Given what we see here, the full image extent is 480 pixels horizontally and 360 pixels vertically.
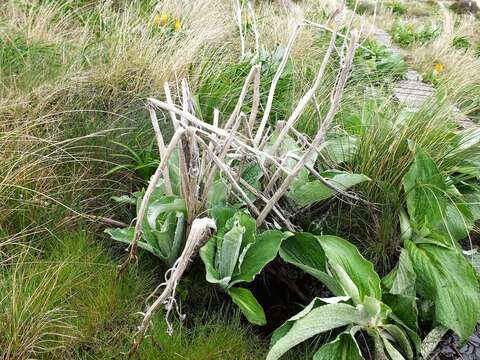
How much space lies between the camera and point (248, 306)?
1.55 meters

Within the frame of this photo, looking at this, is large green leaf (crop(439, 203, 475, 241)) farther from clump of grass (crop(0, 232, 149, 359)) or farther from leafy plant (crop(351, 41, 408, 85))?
leafy plant (crop(351, 41, 408, 85))

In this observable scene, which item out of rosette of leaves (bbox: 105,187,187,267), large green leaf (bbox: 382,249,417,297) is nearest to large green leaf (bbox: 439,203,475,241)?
large green leaf (bbox: 382,249,417,297)

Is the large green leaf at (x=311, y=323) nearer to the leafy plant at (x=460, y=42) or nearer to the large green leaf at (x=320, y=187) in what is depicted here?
the large green leaf at (x=320, y=187)

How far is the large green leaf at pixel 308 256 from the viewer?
65.2 inches

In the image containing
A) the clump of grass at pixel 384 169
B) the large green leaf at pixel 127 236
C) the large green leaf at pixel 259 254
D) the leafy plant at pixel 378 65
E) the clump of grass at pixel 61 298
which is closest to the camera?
the clump of grass at pixel 61 298

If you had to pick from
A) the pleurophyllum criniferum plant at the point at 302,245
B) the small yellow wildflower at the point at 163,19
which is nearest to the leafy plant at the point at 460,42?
the small yellow wildflower at the point at 163,19

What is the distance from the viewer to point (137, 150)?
7.20ft

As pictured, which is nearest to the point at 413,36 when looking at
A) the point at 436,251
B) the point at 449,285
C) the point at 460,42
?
the point at 460,42

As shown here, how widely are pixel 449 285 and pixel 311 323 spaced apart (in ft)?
1.66

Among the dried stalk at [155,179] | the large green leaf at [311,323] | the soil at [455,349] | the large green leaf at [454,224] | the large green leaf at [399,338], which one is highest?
the dried stalk at [155,179]

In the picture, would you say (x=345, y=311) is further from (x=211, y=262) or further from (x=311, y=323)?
(x=211, y=262)

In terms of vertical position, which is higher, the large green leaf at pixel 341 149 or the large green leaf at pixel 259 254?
the large green leaf at pixel 341 149

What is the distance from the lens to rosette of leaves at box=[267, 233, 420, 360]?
1478mm

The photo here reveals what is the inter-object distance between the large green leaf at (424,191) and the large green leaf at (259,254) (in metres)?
A: 0.57
